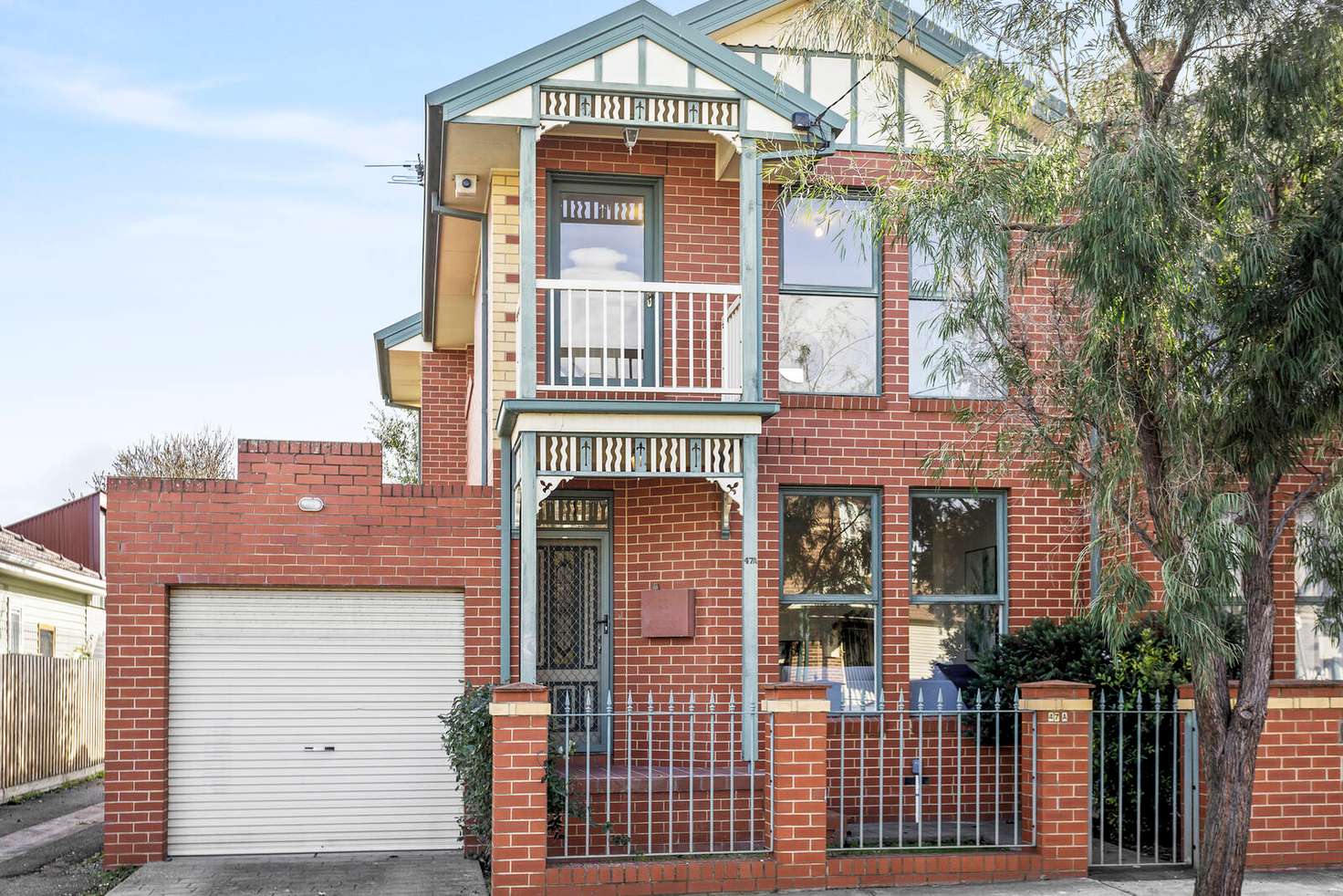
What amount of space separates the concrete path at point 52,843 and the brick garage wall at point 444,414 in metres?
5.23

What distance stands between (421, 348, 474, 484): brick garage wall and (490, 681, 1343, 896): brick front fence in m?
7.89

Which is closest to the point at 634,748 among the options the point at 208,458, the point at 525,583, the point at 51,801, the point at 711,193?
the point at 525,583

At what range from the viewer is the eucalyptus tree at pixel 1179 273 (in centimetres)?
775

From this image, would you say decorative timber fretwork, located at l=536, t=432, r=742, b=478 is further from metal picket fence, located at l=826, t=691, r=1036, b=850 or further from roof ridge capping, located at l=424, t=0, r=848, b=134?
roof ridge capping, located at l=424, t=0, r=848, b=134

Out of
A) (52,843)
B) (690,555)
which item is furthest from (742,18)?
(52,843)

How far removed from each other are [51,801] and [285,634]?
22.2 feet

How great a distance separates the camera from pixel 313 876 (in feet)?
32.7

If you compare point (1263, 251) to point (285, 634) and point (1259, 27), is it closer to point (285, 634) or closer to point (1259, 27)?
point (1259, 27)

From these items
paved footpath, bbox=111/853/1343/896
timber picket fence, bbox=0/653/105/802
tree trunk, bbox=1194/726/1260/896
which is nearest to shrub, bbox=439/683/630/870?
paved footpath, bbox=111/853/1343/896

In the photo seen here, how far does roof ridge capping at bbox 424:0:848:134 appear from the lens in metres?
10.3

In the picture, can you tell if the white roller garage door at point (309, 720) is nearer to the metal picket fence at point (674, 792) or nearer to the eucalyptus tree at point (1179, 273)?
the metal picket fence at point (674, 792)

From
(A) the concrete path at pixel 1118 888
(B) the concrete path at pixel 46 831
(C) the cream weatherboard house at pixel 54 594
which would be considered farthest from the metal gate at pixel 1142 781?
(C) the cream weatherboard house at pixel 54 594

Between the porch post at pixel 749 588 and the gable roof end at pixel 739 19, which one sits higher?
the gable roof end at pixel 739 19

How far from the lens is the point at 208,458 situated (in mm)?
37281
